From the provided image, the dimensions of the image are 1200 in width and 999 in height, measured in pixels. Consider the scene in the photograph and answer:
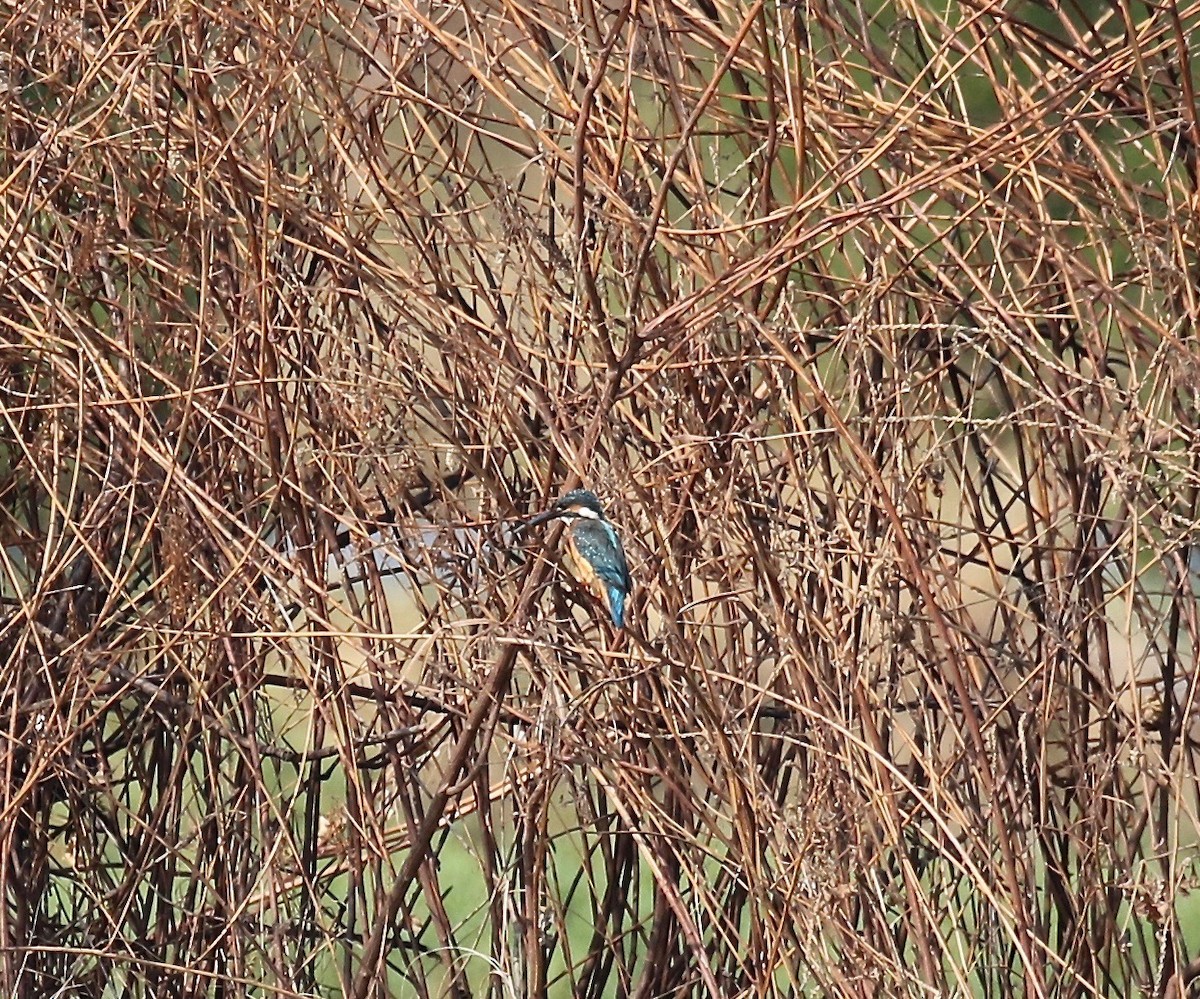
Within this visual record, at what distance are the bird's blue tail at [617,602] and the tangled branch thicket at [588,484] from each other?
39mm

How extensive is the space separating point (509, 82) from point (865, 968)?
115cm

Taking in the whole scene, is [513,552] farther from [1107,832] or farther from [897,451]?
[1107,832]

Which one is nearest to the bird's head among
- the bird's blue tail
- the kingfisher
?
the kingfisher

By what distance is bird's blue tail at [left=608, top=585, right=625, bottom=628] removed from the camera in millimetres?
1659

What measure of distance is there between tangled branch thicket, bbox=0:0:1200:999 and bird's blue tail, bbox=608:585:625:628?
0.04 metres

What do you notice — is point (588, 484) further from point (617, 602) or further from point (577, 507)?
point (617, 602)

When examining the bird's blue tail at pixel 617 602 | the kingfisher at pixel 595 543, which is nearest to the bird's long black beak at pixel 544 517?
the kingfisher at pixel 595 543

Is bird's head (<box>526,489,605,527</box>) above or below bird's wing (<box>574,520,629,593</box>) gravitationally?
above

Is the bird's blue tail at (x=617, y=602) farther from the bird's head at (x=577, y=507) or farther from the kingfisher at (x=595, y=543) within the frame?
the bird's head at (x=577, y=507)

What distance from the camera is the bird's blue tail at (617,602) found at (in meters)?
1.66

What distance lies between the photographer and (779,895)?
1.72m

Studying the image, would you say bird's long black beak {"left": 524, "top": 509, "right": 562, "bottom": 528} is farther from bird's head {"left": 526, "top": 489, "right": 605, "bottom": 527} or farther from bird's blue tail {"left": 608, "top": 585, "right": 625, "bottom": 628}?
bird's blue tail {"left": 608, "top": 585, "right": 625, "bottom": 628}

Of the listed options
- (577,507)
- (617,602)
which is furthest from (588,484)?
(617,602)

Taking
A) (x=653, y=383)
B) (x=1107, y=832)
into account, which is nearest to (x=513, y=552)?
(x=653, y=383)
